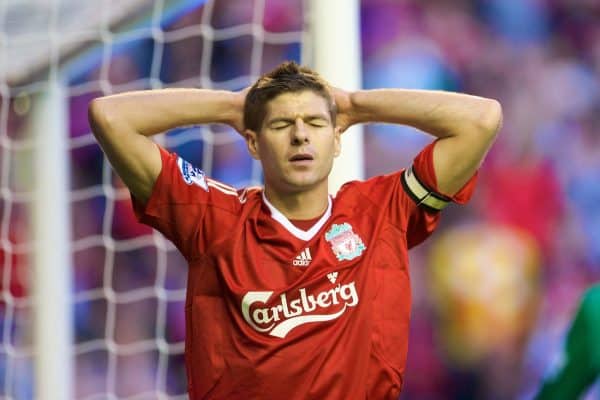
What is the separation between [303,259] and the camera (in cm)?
238

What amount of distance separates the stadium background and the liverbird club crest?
2.11m

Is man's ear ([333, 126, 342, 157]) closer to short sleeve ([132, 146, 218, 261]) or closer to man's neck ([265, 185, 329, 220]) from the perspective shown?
man's neck ([265, 185, 329, 220])

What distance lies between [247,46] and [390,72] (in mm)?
625

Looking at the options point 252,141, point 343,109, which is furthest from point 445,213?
point 252,141

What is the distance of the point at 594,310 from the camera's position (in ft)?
7.36

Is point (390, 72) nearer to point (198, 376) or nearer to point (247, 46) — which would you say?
point (247, 46)

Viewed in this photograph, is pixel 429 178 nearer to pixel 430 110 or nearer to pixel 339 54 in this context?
pixel 430 110

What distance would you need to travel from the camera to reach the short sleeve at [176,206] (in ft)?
7.96

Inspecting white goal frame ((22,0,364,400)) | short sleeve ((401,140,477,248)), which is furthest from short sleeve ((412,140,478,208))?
white goal frame ((22,0,364,400))

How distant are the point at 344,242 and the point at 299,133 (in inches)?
9.2

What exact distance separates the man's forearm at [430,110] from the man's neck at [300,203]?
0.69ft

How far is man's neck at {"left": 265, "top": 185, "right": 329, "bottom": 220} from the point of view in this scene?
2439 mm

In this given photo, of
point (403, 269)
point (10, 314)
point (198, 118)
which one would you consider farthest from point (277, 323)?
point (10, 314)

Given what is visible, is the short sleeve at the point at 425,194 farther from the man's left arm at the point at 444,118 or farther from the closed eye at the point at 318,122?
the closed eye at the point at 318,122
